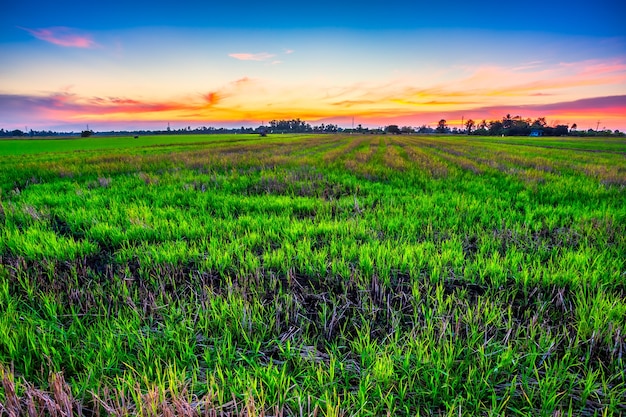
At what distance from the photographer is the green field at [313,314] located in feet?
5.29

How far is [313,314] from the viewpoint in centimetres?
248

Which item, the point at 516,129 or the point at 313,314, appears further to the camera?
the point at 516,129

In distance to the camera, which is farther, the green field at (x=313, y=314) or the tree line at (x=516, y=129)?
the tree line at (x=516, y=129)

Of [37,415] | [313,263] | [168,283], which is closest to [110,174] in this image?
[168,283]

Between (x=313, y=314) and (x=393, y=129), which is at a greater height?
(x=393, y=129)

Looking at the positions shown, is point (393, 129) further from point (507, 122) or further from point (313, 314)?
point (313, 314)

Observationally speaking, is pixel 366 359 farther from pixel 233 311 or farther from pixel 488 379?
pixel 233 311

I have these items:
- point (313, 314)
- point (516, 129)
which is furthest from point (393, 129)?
point (313, 314)

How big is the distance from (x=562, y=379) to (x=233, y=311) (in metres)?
2.15

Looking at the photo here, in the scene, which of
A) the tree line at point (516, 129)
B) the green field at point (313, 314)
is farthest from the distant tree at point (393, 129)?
the green field at point (313, 314)

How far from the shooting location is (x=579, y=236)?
4.09 meters

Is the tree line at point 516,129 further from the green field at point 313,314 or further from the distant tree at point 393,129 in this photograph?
the green field at point 313,314

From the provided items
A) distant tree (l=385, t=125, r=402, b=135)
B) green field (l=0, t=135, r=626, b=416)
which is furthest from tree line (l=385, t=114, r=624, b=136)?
green field (l=0, t=135, r=626, b=416)

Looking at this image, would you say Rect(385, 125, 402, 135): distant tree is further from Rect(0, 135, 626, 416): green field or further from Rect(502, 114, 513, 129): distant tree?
Rect(0, 135, 626, 416): green field
